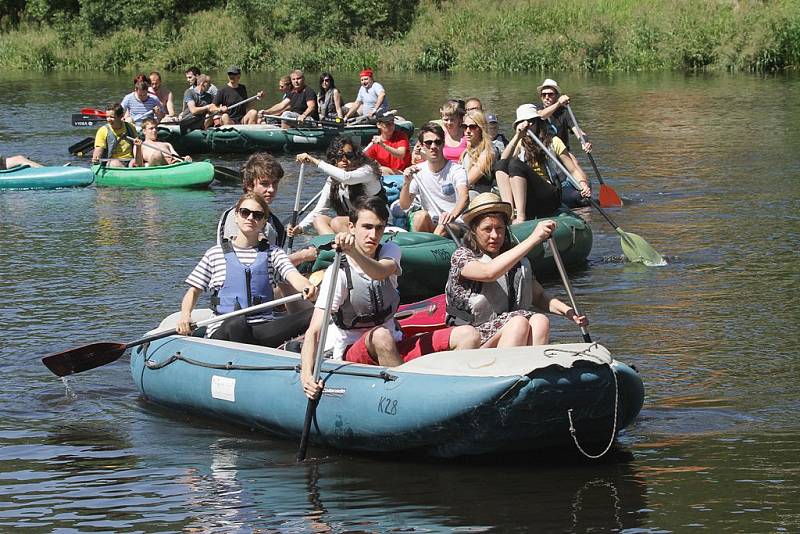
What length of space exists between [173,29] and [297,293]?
4396cm

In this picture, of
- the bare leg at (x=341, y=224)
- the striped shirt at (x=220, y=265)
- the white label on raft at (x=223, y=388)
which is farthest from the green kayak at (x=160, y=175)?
the white label on raft at (x=223, y=388)

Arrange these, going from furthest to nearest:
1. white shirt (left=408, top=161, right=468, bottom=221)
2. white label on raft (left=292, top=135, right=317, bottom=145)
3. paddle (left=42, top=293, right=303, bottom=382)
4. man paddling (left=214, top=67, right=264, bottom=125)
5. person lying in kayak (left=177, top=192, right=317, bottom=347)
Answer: man paddling (left=214, top=67, right=264, bottom=125) < white label on raft (left=292, top=135, right=317, bottom=145) < white shirt (left=408, top=161, right=468, bottom=221) < paddle (left=42, top=293, right=303, bottom=382) < person lying in kayak (left=177, top=192, right=317, bottom=347)

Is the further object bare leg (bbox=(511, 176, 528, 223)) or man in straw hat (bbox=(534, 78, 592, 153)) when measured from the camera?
man in straw hat (bbox=(534, 78, 592, 153))

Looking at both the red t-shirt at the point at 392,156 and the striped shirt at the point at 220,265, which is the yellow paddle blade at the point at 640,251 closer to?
the red t-shirt at the point at 392,156

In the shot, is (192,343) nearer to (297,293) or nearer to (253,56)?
(297,293)

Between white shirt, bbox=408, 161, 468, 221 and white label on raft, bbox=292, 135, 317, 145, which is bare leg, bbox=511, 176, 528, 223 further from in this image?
white label on raft, bbox=292, 135, 317, 145

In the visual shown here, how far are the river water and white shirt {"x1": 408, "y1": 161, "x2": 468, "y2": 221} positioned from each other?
1.35 m

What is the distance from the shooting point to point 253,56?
46125mm

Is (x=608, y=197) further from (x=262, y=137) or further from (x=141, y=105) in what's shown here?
(x=141, y=105)

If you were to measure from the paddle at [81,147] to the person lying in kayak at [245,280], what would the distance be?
1330cm

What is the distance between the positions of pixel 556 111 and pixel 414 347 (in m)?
7.12

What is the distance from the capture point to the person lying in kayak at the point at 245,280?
7.73 metres

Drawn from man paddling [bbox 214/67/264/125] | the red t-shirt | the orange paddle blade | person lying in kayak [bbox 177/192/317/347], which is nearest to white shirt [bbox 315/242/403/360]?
person lying in kayak [bbox 177/192/317/347]

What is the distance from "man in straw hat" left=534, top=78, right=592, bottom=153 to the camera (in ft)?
43.5
